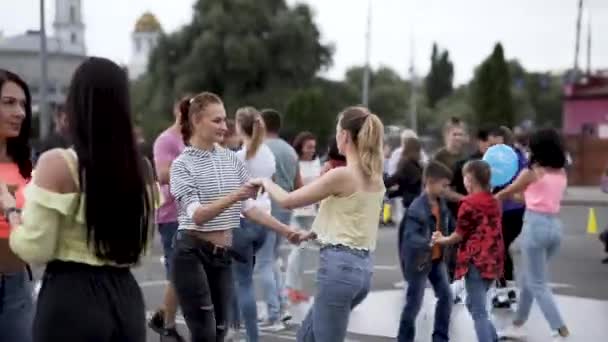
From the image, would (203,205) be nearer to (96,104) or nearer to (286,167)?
(96,104)

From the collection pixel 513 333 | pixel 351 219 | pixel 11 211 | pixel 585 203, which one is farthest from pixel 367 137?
pixel 585 203

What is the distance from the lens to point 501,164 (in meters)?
10.4

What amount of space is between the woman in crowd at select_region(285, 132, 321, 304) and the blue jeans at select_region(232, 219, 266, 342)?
195 cm

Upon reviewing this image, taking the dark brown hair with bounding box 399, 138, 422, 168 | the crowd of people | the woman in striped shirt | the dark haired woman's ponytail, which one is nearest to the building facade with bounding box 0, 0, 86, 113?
the dark brown hair with bounding box 399, 138, 422, 168

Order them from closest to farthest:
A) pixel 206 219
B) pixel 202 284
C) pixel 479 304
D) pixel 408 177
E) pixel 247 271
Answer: pixel 206 219, pixel 202 284, pixel 479 304, pixel 247 271, pixel 408 177

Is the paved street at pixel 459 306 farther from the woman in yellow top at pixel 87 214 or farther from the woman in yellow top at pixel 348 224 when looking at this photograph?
the woman in yellow top at pixel 87 214

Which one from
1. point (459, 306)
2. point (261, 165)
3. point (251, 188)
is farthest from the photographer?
point (459, 306)

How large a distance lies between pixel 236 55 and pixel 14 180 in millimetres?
56546

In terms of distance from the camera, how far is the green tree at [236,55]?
61.5 m

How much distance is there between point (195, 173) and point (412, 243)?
85.5 inches

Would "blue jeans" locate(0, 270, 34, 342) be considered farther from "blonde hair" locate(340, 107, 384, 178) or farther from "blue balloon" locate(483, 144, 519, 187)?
"blue balloon" locate(483, 144, 519, 187)

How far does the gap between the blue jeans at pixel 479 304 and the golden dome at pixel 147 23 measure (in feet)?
472

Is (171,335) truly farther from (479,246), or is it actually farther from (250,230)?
(479,246)

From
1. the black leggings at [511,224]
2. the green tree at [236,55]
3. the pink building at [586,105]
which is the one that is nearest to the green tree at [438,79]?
the green tree at [236,55]
